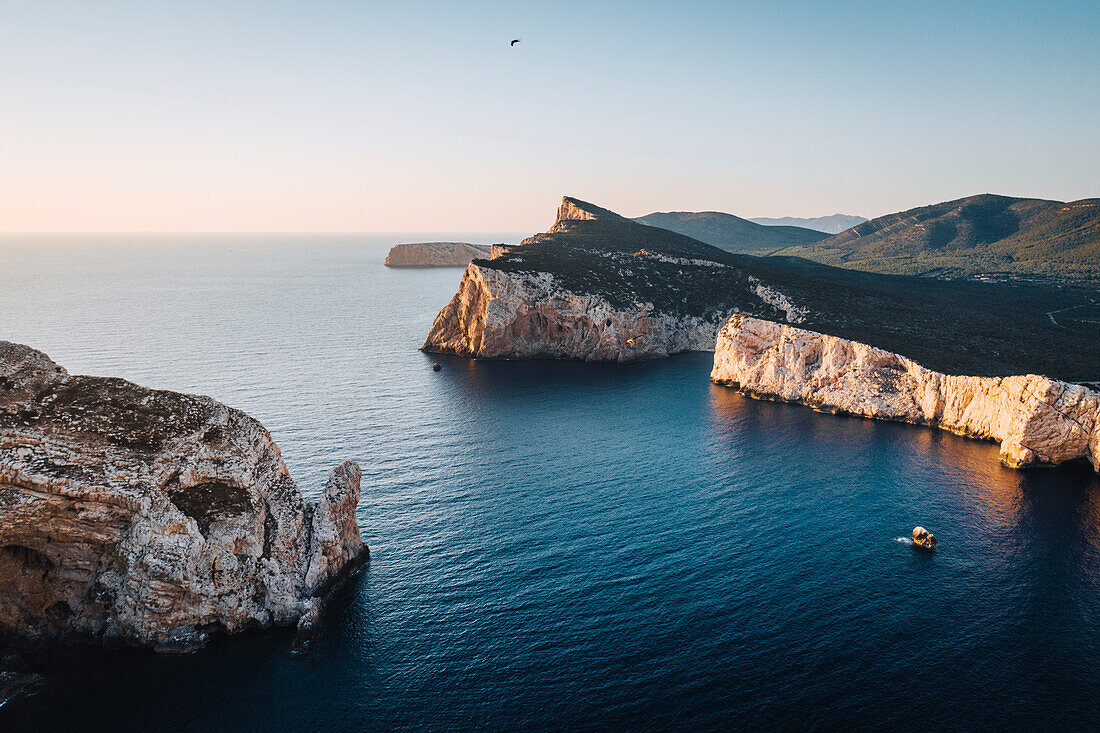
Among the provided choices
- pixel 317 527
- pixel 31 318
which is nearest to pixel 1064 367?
pixel 317 527

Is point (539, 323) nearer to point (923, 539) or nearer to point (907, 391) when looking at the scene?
point (907, 391)

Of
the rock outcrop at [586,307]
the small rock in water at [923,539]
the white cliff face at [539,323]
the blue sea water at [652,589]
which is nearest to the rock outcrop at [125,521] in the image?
the blue sea water at [652,589]

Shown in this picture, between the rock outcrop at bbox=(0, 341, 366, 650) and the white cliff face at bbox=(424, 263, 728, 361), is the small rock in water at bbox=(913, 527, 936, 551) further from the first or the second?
the white cliff face at bbox=(424, 263, 728, 361)

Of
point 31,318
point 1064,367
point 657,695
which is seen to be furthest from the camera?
point 31,318

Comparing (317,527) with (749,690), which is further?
(317,527)

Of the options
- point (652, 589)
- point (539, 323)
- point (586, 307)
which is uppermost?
point (586, 307)

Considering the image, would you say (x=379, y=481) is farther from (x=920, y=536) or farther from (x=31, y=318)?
(x=31, y=318)

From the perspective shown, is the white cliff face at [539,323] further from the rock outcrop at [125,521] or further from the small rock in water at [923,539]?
the rock outcrop at [125,521]

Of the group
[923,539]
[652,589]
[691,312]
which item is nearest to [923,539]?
[923,539]
